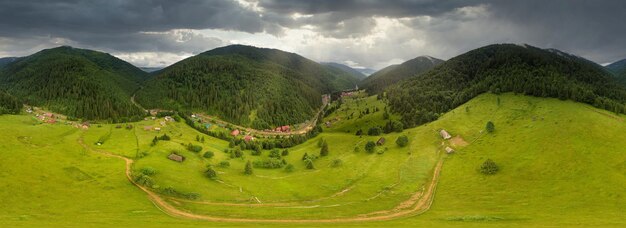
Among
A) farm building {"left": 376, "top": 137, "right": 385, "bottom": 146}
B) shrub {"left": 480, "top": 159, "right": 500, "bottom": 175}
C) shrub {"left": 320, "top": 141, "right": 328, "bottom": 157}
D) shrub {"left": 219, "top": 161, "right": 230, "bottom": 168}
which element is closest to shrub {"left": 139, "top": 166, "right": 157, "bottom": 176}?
shrub {"left": 219, "top": 161, "right": 230, "bottom": 168}

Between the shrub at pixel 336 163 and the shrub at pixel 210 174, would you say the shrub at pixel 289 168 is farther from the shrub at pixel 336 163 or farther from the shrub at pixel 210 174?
the shrub at pixel 210 174

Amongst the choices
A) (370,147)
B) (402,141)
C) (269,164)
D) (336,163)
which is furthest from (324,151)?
(402,141)

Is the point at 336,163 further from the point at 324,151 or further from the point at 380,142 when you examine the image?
the point at 380,142

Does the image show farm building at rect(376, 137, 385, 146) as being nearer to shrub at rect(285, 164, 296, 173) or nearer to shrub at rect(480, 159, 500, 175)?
Answer: shrub at rect(285, 164, 296, 173)

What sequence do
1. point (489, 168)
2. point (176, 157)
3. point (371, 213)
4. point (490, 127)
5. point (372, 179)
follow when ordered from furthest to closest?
point (490, 127), point (176, 157), point (372, 179), point (489, 168), point (371, 213)

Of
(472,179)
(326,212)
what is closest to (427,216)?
(326,212)

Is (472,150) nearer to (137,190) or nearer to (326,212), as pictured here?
(326,212)
